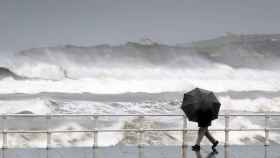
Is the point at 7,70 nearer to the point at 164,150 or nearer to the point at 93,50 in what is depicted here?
the point at 93,50

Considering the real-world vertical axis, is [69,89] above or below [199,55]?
below

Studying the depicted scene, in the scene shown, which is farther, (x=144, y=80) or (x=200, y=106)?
(x=144, y=80)

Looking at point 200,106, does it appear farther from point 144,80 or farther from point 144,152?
point 144,80

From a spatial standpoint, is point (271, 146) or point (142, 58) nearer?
point (271, 146)

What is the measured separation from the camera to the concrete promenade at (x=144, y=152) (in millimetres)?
8414

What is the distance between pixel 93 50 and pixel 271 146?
Result: 122 ft

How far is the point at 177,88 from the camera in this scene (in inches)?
1380

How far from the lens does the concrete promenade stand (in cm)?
841

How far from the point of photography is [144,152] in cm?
880

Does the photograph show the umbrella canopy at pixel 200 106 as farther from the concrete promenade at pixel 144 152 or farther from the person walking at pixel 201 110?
the concrete promenade at pixel 144 152

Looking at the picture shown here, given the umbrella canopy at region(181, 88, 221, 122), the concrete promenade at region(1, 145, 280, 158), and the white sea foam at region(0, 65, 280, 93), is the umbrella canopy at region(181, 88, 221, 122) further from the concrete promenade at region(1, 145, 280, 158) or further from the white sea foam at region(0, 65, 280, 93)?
the white sea foam at region(0, 65, 280, 93)

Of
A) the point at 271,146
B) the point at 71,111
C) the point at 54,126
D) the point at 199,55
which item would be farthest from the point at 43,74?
the point at 271,146

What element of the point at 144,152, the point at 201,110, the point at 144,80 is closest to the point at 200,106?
the point at 201,110

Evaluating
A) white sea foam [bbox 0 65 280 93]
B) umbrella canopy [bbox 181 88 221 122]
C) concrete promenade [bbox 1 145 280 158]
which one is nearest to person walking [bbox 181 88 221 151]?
umbrella canopy [bbox 181 88 221 122]
